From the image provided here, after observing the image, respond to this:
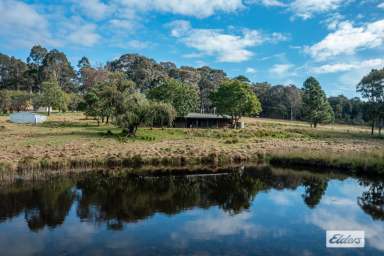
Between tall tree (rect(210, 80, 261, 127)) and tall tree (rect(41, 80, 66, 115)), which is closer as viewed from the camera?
tall tree (rect(210, 80, 261, 127))

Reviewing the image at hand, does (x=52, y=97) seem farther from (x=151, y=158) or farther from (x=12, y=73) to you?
(x=151, y=158)

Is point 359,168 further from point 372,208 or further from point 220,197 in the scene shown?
point 220,197

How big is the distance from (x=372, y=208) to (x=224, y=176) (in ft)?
32.2

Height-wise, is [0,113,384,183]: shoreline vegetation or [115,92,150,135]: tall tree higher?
[115,92,150,135]: tall tree

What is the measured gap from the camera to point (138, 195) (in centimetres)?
1873

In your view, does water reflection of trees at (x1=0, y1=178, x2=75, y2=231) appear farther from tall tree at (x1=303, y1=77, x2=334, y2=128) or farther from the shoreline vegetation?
tall tree at (x1=303, y1=77, x2=334, y2=128)

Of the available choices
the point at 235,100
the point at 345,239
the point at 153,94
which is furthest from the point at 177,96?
the point at 345,239

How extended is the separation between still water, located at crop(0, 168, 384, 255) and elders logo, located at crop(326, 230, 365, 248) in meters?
0.28

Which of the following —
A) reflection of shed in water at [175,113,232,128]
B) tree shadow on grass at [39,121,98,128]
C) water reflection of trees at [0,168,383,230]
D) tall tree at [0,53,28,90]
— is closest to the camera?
water reflection of trees at [0,168,383,230]

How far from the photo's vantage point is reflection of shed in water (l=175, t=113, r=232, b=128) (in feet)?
194

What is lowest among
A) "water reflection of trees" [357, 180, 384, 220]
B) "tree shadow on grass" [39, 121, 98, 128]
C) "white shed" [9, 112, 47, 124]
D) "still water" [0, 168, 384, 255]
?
"still water" [0, 168, 384, 255]

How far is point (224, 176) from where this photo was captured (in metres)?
23.9

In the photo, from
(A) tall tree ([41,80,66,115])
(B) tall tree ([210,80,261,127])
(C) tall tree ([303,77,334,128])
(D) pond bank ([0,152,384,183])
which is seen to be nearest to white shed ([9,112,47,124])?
(A) tall tree ([41,80,66,115])

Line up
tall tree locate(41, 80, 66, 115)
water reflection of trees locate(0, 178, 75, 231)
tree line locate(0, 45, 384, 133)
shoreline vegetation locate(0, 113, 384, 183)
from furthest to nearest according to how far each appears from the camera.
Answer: tall tree locate(41, 80, 66, 115) → tree line locate(0, 45, 384, 133) → shoreline vegetation locate(0, 113, 384, 183) → water reflection of trees locate(0, 178, 75, 231)
